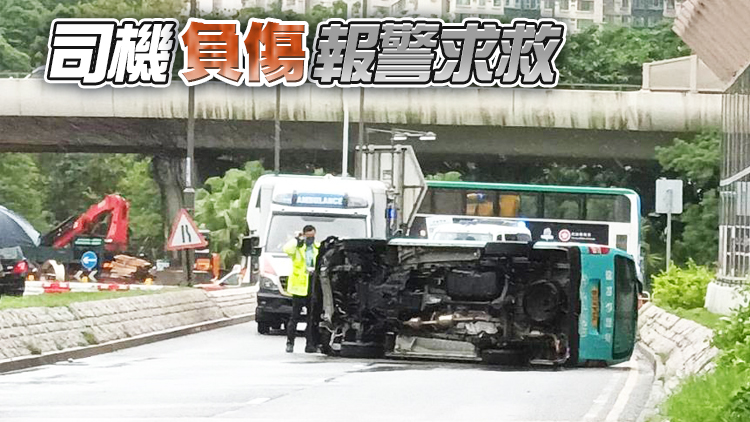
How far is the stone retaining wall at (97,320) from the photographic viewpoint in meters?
22.5

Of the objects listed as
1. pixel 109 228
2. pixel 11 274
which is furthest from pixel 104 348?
pixel 109 228

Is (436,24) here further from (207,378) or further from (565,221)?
(207,378)

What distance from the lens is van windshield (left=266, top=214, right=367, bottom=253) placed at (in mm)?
30844

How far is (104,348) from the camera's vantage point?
25.6 meters

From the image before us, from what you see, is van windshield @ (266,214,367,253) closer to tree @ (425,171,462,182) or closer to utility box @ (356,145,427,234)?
utility box @ (356,145,427,234)

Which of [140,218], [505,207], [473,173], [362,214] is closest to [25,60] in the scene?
[140,218]

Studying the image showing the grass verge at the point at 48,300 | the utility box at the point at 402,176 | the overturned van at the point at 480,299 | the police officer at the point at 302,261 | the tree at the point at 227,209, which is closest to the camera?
the overturned van at the point at 480,299

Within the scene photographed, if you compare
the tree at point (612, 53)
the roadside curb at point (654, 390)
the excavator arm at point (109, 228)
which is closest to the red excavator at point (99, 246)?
the excavator arm at point (109, 228)

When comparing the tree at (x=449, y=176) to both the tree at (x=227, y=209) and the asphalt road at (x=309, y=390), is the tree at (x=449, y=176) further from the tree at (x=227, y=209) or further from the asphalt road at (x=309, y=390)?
the asphalt road at (x=309, y=390)

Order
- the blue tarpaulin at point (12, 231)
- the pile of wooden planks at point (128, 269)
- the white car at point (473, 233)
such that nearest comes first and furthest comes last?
1. the white car at point (473, 233)
2. the blue tarpaulin at point (12, 231)
3. the pile of wooden planks at point (128, 269)

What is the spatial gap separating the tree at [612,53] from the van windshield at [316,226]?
58.3m

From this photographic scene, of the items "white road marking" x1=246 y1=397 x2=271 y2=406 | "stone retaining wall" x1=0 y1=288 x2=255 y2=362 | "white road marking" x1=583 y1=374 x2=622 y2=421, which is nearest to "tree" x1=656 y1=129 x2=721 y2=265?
"stone retaining wall" x1=0 y1=288 x2=255 y2=362

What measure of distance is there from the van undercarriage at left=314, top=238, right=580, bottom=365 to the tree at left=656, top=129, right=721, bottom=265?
122 feet

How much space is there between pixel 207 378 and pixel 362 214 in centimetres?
1135
